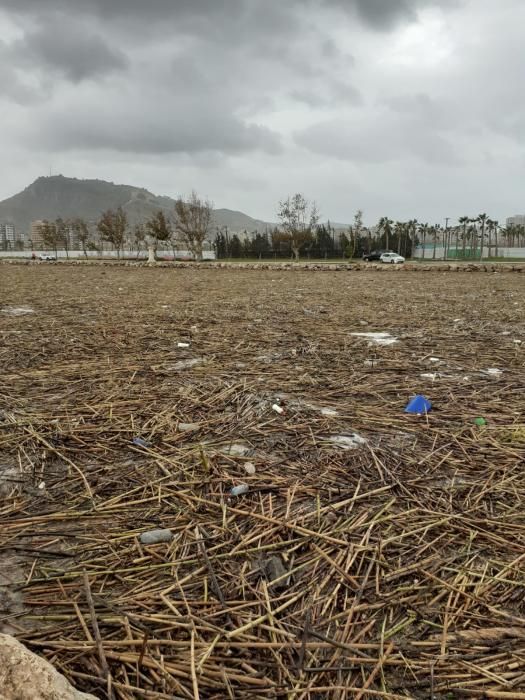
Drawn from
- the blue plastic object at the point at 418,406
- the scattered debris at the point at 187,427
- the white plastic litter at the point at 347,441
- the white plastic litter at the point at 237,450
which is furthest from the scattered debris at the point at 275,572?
the blue plastic object at the point at 418,406

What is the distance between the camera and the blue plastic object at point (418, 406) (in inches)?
87.8

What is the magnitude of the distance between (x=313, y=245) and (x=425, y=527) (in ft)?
173

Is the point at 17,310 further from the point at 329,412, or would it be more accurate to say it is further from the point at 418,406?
the point at 418,406

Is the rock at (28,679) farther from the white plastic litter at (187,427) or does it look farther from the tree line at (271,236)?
the tree line at (271,236)

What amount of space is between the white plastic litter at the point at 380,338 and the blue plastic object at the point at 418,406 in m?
1.65

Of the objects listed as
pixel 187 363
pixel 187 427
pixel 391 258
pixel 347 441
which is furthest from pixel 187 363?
pixel 391 258

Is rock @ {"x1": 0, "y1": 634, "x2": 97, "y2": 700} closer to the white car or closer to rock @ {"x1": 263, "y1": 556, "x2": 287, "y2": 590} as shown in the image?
rock @ {"x1": 263, "y1": 556, "x2": 287, "y2": 590}

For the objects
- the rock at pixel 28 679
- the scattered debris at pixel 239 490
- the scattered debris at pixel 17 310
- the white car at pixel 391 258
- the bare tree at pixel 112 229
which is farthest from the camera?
the bare tree at pixel 112 229

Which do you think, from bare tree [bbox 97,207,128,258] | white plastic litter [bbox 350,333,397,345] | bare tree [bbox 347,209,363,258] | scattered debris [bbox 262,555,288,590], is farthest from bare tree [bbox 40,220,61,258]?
scattered debris [bbox 262,555,288,590]

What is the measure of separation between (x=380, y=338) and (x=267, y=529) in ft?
10.2

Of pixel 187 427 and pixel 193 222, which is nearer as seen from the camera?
pixel 187 427

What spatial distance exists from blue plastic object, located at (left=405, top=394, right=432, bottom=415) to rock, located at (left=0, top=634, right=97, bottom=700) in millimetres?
1873

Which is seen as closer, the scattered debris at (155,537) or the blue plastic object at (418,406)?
the scattered debris at (155,537)

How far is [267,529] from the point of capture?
1.31 m
